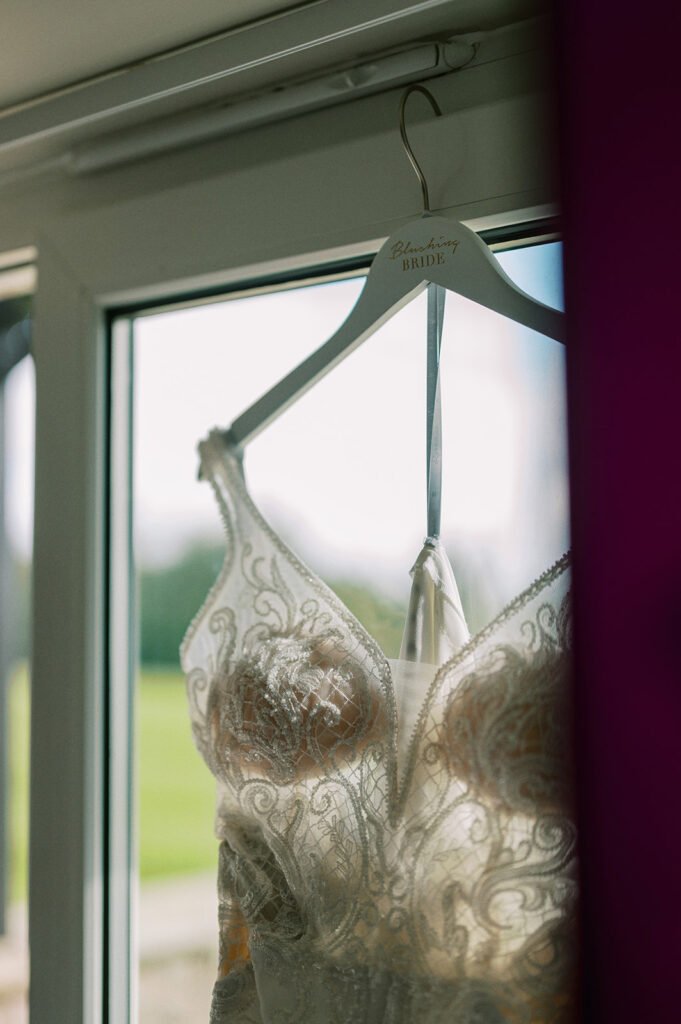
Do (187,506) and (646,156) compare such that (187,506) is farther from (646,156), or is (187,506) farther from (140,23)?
(646,156)

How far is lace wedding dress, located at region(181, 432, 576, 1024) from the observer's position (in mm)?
636

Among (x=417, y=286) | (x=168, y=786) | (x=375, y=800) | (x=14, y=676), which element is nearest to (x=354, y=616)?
(x=375, y=800)

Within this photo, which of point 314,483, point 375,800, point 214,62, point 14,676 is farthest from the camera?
point 14,676

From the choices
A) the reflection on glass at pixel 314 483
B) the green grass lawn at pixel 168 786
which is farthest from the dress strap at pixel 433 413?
the green grass lawn at pixel 168 786

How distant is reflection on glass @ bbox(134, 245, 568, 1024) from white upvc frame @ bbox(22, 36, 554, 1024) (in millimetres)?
34

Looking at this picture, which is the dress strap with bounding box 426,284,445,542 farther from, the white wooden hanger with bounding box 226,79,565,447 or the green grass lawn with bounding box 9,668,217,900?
the green grass lawn with bounding box 9,668,217,900

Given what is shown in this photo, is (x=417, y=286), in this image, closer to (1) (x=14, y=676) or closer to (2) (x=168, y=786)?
(2) (x=168, y=786)

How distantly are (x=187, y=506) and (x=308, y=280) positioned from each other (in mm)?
267

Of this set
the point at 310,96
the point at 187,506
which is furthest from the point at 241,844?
the point at 310,96

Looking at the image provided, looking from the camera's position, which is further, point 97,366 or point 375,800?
point 97,366

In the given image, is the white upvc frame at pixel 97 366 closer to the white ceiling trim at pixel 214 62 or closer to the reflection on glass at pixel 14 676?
the white ceiling trim at pixel 214 62

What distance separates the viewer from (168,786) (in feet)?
3.28

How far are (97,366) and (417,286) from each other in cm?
43

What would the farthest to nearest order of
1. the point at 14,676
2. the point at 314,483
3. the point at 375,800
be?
the point at 14,676 → the point at 314,483 → the point at 375,800
